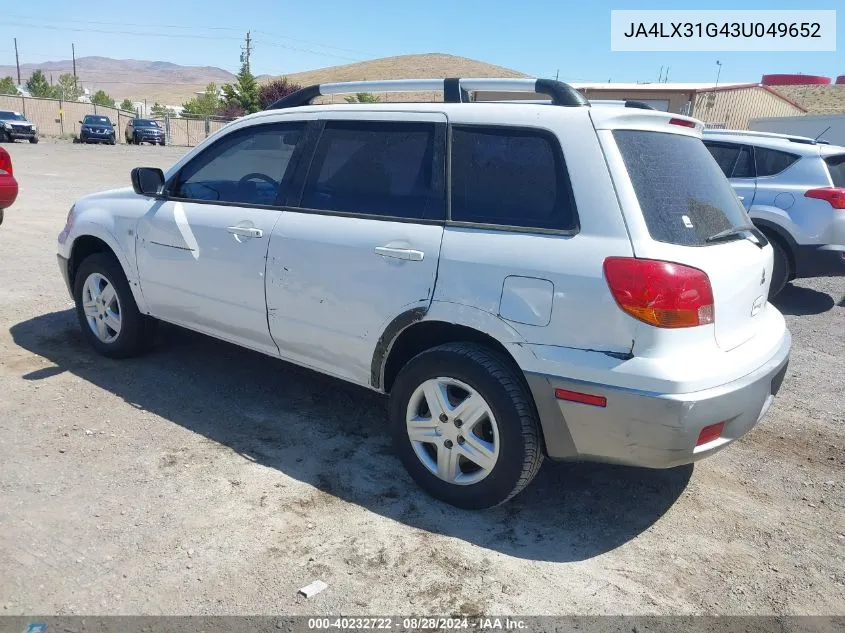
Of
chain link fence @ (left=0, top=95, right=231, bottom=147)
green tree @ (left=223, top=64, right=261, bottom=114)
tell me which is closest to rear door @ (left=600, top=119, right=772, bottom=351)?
chain link fence @ (left=0, top=95, right=231, bottom=147)

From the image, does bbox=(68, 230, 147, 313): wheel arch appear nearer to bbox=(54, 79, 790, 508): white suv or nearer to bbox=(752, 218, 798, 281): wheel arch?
bbox=(54, 79, 790, 508): white suv

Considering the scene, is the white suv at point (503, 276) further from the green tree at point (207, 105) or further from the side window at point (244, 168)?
the green tree at point (207, 105)

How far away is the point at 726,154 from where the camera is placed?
7672 millimetres

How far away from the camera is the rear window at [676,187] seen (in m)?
2.90

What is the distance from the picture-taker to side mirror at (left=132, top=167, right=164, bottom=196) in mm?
4594

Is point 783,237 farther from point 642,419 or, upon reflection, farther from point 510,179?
point 642,419

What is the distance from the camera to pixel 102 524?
10.2 ft

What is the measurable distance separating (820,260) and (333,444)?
18.5ft

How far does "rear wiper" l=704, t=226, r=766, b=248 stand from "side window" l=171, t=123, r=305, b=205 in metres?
2.31

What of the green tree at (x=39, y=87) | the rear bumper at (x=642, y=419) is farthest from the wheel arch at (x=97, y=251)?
the green tree at (x=39, y=87)

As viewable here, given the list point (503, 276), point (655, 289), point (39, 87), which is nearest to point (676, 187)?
point (655, 289)

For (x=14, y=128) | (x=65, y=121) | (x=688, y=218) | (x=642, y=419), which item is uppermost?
(x=65, y=121)

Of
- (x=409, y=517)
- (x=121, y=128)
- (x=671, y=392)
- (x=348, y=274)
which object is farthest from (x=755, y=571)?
(x=121, y=128)

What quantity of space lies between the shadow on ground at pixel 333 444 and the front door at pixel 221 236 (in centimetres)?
49
